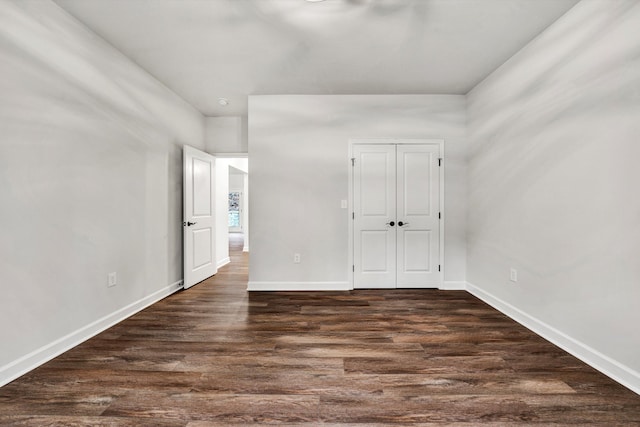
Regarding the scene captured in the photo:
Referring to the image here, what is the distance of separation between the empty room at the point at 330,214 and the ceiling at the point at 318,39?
0.02m

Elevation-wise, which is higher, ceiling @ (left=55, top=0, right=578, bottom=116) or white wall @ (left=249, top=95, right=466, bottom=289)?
ceiling @ (left=55, top=0, right=578, bottom=116)

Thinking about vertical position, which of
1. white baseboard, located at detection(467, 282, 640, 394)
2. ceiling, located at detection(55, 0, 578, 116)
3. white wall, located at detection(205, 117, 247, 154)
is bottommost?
white baseboard, located at detection(467, 282, 640, 394)

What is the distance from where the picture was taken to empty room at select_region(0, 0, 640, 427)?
1.81m

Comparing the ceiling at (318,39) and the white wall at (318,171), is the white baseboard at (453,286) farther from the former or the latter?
the ceiling at (318,39)

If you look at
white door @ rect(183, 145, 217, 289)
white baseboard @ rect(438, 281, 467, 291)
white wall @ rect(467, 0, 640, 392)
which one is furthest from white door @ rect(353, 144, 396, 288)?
white door @ rect(183, 145, 217, 289)

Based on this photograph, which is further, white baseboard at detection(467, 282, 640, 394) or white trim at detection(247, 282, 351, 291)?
white trim at detection(247, 282, 351, 291)

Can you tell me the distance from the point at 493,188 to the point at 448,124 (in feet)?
3.70

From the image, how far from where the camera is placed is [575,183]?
7.29 ft

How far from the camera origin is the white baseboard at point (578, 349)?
1816 millimetres

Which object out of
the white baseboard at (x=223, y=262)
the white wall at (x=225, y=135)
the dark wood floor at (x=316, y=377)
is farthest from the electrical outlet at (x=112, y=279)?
the white baseboard at (x=223, y=262)

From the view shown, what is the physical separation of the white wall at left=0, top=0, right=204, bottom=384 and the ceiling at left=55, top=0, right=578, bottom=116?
0.36 metres

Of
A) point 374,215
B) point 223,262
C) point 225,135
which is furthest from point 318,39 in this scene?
point 223,262

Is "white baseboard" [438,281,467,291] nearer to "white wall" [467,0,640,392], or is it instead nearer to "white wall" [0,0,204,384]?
"white wall" [467,0,640,392]

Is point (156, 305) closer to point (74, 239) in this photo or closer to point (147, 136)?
point (74, 239)
